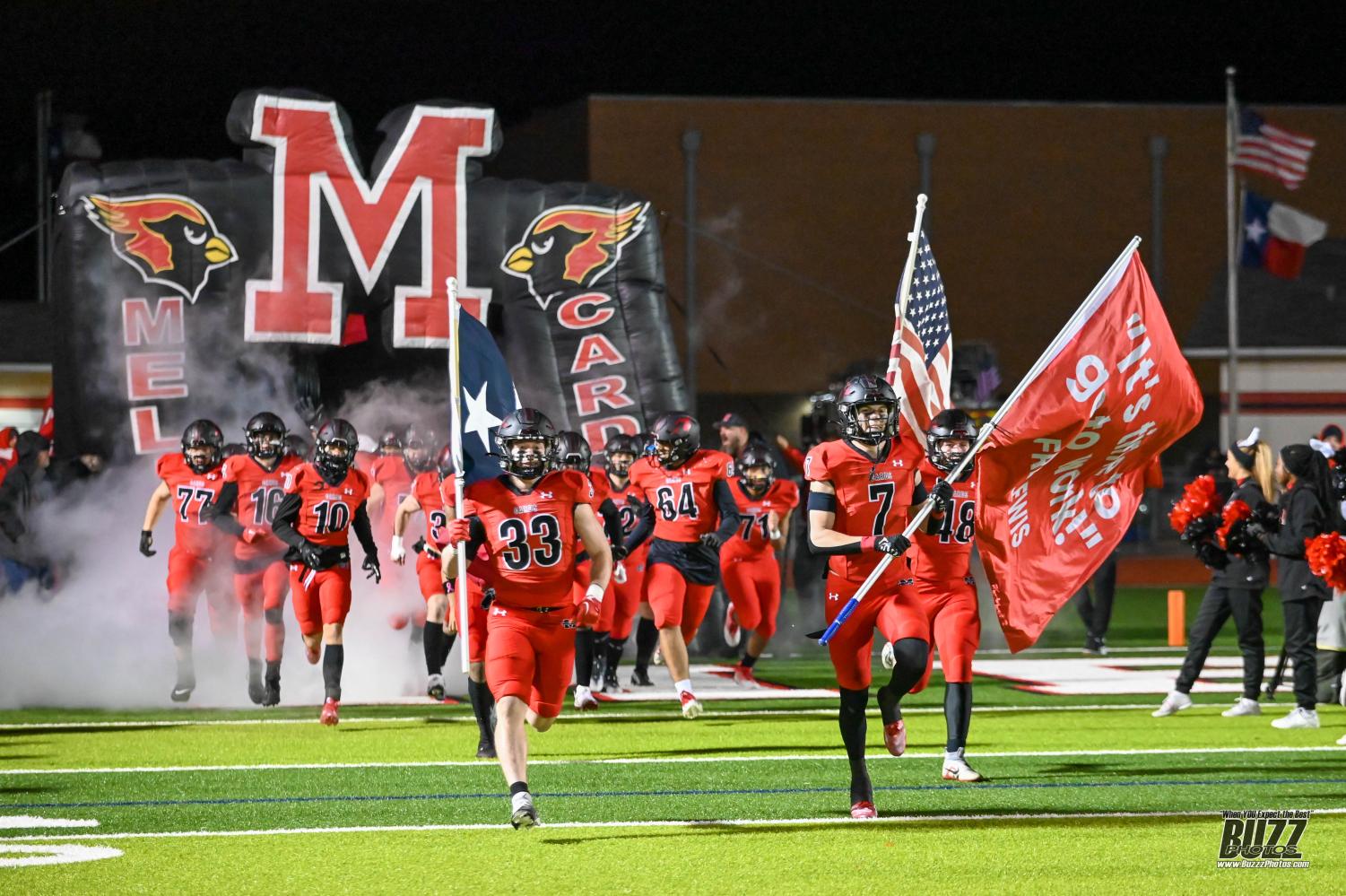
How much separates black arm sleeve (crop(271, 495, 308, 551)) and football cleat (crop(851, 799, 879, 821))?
5517mm

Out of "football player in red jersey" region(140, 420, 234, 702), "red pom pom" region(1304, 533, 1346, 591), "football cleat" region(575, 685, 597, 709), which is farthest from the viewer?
"football player in red jersey" region(140, 420, 234, 702)

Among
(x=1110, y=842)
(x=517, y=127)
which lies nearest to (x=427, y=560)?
(x=1110, y=842)

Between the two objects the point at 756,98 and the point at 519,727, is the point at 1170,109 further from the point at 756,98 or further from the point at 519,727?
the point at 519,727

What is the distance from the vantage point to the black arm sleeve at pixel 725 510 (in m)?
13.6

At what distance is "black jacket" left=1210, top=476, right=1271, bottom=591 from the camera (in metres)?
12.6

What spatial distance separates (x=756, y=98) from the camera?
124 ft

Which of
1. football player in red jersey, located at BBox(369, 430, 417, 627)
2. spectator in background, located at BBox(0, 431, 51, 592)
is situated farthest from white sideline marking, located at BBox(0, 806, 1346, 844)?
spectator in background, located at BBox(0, 431, 51, 592)

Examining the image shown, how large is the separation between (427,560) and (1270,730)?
569 centimetres

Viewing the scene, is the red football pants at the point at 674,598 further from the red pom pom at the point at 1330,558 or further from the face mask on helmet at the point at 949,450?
the red pom pom at the point at 1330,558

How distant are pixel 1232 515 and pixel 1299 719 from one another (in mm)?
1332

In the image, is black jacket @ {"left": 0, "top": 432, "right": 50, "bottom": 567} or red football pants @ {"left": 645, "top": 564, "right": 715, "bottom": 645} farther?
black jacket @ {"left": 0, "top": 432, "right": 50, "bottom": 567}

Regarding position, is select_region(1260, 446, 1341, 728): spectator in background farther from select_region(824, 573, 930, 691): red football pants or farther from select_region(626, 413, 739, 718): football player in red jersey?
select_region(824, 573, 930, 691): red football pants

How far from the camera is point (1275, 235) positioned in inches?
1148

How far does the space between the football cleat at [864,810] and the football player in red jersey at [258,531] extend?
638 centimetres
